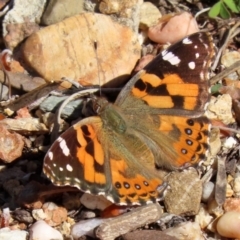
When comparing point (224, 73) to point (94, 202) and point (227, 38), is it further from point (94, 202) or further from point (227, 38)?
point (94, 202)

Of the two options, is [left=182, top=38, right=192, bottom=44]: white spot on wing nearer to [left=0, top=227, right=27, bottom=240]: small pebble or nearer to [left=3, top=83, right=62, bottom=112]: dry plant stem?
[left=3, top=83, right=62, bottom=112]: dry plant stem

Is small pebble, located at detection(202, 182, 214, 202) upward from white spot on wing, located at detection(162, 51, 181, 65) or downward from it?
downward

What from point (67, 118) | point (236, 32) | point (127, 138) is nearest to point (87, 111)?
point (67, 118)

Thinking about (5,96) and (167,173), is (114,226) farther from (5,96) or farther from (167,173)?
(5,96)

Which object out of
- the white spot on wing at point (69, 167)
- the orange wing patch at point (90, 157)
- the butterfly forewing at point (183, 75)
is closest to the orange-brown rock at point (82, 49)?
the butterfly forewing at point (183, 75)

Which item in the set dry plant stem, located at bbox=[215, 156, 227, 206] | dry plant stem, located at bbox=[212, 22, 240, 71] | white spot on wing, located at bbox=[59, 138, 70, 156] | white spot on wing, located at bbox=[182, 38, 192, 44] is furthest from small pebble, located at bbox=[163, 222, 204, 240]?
dry plant stem, located at bbox=[212, 22, 240, 71]

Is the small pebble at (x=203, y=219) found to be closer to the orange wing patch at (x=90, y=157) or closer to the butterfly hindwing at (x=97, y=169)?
the butterfly hindwing at (x=97, y=169)

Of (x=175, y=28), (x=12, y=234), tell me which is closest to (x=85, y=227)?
(x=12, y=234)
